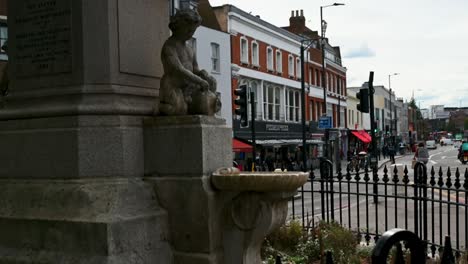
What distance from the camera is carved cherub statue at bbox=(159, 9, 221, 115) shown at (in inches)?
200

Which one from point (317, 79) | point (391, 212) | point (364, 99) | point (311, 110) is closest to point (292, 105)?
point (311, 110)

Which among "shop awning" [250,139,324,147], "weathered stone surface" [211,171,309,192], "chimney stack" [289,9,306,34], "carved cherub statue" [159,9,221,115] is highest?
"chimney stack" [289,9,306,34]

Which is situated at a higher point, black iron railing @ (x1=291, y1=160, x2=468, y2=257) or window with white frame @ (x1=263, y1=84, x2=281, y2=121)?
window with white frame @ (x1=263, y1=84, x2=281, y2=121)

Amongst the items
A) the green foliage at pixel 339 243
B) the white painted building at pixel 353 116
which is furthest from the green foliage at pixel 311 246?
the white painted building at pixel 353 116

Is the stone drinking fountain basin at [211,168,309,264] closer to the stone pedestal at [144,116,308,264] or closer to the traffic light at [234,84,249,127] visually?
the stone pedestal at [144,116,308,264]

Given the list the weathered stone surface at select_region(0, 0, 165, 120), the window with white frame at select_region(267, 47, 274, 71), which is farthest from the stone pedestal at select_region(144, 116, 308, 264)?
the window with white frame at select_region(267, 47, 274, 71)

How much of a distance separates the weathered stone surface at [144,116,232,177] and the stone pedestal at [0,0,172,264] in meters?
0.13

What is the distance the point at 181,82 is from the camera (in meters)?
5.15

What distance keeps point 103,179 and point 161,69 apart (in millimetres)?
1412

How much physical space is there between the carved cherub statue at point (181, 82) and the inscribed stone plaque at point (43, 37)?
3.00ft

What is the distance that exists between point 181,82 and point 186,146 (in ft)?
2.15

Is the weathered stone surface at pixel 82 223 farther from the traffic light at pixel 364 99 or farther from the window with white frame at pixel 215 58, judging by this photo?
the window with white frame at pixel 215 58

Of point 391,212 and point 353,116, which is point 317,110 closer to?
point 353,116

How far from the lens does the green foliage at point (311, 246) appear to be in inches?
252
